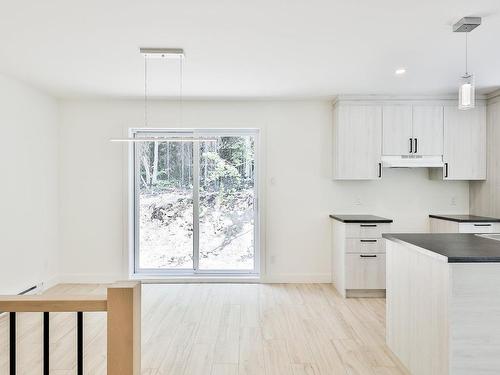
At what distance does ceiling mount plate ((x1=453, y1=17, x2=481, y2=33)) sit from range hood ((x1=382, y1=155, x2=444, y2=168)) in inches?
84.8

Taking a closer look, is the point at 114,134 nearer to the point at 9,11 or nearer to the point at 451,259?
the point at 9,11

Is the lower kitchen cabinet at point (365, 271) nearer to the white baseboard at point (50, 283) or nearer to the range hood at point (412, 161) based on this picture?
the range hood at point (412, 161)

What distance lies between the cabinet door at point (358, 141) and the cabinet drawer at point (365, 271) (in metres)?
1.02

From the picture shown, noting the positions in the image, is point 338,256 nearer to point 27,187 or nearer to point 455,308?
point 455,308

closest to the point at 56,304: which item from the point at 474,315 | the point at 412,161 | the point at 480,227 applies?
the point at 474,315

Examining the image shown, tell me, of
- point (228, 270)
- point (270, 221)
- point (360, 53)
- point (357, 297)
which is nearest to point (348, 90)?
point (360, 53)

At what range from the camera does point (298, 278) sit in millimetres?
5082

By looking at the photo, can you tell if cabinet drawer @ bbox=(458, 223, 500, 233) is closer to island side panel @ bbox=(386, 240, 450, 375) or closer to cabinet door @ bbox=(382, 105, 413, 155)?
cabinet door @ bbox=(382, 105, 413, 155)

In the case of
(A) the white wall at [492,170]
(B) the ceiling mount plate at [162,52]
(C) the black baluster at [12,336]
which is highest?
(B) the ceiling mount plate at [162,52]

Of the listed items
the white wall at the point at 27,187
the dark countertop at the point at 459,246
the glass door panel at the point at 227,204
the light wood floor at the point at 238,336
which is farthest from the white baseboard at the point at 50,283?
the dark countertop at the point at 459,246

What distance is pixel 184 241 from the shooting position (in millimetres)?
5297

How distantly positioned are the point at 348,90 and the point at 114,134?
312 centimetres

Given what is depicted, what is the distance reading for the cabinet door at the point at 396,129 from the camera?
473 centimetres

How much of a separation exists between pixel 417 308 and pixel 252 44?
2.35m
